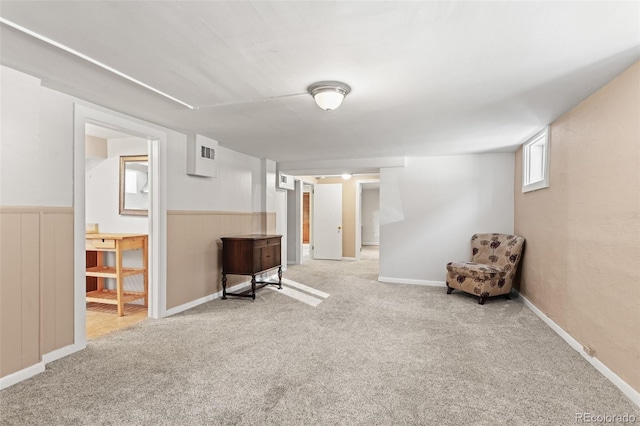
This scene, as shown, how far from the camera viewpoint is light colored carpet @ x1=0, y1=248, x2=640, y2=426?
192 cm

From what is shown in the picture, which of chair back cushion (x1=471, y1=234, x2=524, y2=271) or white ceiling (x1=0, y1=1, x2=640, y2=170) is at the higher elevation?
white ceiling (x1=0, y1=1, x2=640, y2=170)

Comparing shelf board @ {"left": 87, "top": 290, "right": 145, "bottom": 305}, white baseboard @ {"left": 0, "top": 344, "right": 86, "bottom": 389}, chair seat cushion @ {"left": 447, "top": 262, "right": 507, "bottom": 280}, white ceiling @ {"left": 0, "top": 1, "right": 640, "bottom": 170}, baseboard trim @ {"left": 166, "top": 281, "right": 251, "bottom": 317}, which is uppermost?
white ceiling @ {"left": 0, "top": 1, "right": 640, "bottom": 170}

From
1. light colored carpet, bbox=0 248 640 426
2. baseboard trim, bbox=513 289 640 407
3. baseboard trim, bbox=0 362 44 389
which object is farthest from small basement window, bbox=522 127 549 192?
baseboard trim, bbox=0 362 44 389

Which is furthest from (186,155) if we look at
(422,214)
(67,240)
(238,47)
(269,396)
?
(422,214)

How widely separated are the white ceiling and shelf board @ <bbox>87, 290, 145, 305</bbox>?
215 centimetres

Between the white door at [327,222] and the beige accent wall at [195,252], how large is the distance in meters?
3.47

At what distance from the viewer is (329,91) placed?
2.50 metres

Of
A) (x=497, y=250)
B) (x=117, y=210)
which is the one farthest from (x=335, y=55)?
(x=497, y=250)

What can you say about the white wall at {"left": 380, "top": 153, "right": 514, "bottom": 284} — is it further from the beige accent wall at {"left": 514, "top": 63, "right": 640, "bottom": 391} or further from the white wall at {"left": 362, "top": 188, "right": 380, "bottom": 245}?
the white wall at {"left": 362, "top": 188, "right": 380, "bottom": 245}

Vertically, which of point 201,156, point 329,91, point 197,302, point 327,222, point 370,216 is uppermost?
point 329,91

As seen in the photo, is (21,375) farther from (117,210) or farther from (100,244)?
(117,210)

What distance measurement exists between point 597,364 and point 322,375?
6.69 feet

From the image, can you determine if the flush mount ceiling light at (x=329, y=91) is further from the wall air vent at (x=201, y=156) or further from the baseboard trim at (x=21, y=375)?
the baseboard trim at (x=21, y=375)

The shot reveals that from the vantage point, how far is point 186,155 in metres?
4.09
